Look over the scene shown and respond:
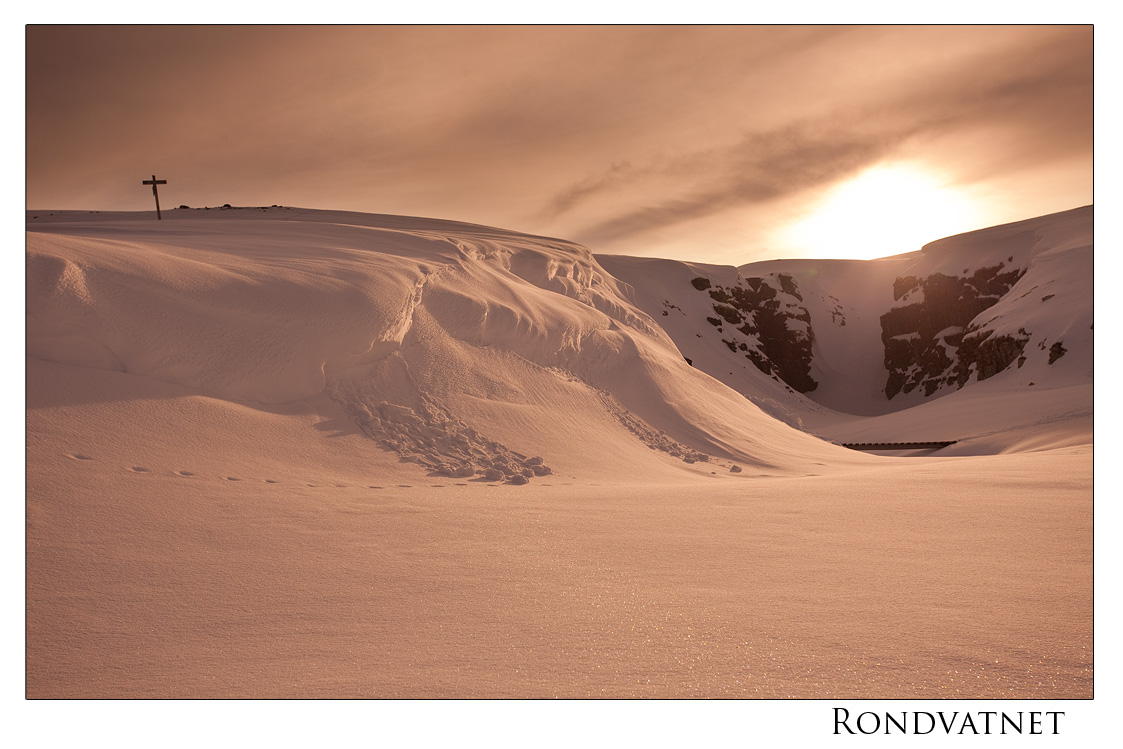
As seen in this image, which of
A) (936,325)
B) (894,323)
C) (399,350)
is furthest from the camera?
(894,323)

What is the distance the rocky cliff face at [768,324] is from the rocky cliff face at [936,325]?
15.5ft

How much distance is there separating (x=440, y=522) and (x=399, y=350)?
455 cm

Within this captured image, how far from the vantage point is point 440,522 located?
439cm

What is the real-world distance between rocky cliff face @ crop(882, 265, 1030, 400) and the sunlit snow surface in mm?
28016

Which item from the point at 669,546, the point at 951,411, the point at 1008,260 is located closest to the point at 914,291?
the point at 1008,260

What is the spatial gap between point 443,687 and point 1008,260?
4470cm

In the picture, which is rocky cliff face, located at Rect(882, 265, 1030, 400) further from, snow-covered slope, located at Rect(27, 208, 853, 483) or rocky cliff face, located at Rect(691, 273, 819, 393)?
snow-covered slope, located at Rect(27, 208, 853, 483)

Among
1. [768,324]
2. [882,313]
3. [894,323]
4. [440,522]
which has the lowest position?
[440,522]

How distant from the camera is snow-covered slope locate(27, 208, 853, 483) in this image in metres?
6.55

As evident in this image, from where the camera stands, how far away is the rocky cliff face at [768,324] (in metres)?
34.2

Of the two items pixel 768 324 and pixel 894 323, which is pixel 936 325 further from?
pixel 768 324

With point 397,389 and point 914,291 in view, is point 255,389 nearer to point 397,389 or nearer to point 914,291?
point 397,389

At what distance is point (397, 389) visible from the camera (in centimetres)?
786

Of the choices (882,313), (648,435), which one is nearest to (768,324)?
(882,313)
